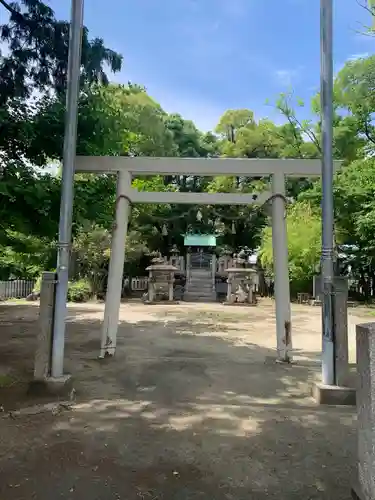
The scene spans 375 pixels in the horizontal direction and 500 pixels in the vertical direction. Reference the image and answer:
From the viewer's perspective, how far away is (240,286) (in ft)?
65.6

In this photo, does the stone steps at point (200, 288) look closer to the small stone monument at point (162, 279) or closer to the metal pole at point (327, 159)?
the small stone monument at point (162, 279)

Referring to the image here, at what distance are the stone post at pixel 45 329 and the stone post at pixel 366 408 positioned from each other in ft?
10.5

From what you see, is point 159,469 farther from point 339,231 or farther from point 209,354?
point 339,231

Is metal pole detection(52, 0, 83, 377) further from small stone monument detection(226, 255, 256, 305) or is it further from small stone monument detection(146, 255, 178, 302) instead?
small stone monument detection(146, 255, 178, 302)

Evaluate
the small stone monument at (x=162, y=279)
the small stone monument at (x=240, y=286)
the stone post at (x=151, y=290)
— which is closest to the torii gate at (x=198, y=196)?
the stone post at (x=151, y=290)

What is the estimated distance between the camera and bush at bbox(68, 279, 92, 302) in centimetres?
1759

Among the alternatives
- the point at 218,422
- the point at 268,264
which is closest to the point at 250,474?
the point at 218,422

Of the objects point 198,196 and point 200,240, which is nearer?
point 198,196

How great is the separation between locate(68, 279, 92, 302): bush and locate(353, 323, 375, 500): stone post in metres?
16.3

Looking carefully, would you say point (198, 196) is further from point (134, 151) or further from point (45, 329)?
point (134, 151)

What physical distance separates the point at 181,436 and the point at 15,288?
18.3m

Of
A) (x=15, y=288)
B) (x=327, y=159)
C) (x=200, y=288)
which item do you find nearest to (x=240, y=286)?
(x=200, y=288)

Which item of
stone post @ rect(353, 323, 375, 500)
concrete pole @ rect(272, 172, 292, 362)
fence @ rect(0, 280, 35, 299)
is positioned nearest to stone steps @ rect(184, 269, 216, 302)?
fence @ rect(0, 280, 35, 299)

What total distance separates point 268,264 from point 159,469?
19.3 metres
